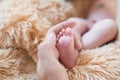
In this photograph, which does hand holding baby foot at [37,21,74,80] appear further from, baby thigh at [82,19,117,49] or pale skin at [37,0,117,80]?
baby thigh at [82,19,117,49]

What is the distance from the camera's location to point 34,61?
2.51ft

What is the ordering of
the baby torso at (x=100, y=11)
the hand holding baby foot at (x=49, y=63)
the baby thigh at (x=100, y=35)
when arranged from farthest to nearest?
the baby torso at (x=100, y=11) < the baby thigh at (x=100, y=35) < the hand holding baby foot at (x=49, y=63)

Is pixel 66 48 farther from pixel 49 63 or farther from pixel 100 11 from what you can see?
pixel 100 11

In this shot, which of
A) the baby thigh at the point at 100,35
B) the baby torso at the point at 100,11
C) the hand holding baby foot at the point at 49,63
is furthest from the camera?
the baby torso at the point at 100,11

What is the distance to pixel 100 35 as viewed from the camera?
0.86m

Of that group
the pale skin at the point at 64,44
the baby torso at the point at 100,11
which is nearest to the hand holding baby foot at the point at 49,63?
the pale skin at the point at 64,44

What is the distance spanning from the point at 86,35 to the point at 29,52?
0.23 metres

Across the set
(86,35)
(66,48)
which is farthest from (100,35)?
(66,48)

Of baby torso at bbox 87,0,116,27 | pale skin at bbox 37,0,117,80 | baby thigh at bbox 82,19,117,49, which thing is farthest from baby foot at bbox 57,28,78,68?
baby torso at bbox 87,0,116,27

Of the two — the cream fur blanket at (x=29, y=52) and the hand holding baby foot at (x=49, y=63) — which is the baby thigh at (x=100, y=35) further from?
the hand holding baby foot at (x=49, y=63)

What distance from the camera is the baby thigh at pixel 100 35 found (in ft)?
2.78

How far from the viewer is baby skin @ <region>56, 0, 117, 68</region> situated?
0.72 meters

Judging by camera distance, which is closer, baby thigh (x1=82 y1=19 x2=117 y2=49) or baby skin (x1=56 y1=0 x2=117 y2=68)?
baby skin (x1=56 y1=0 x2=117 y2=68)

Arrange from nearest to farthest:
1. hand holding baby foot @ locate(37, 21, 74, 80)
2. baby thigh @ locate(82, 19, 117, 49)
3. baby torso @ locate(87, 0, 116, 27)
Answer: hand holding baby foot @ locate(37, 21, 74, 80)
baby thigh @ locate(82, 19, 117, 49)
baby torso @ locate(87, 0, 116, 27)
